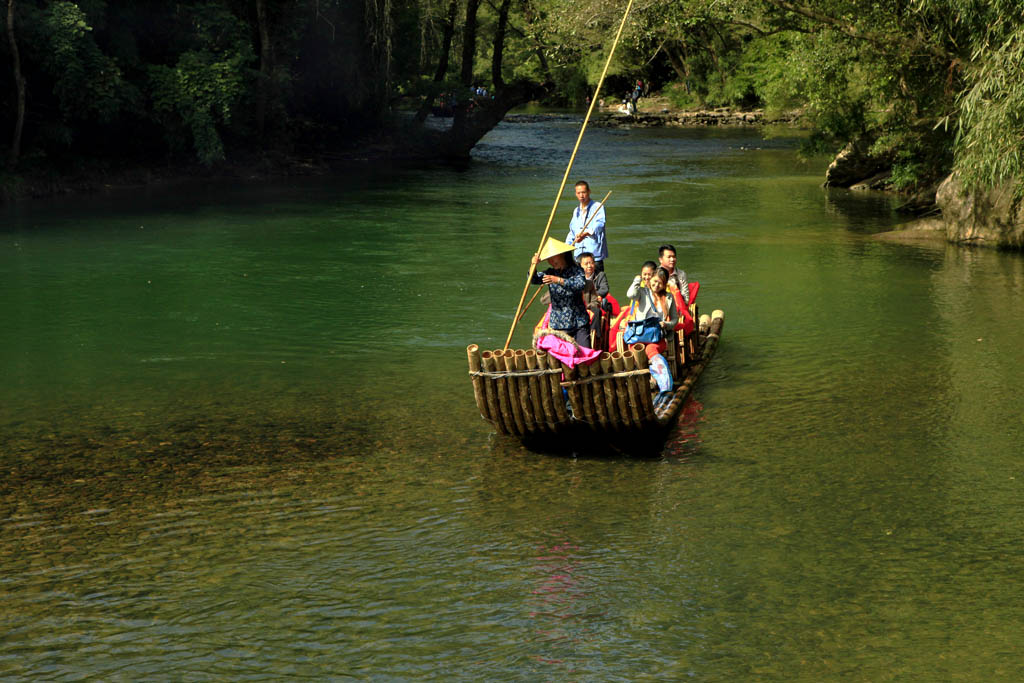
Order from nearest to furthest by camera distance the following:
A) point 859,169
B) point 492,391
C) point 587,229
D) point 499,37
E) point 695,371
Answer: point 492,391 < point 695,371 < point 587,229 < point 859,169 < point 499,37

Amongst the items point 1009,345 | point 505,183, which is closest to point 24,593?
point 1009,345

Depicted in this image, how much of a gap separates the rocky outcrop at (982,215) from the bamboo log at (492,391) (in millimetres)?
14920

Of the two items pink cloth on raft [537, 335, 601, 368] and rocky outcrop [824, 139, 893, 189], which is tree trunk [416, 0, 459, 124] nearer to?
rocky outcrop [824, 139, 893, 189]

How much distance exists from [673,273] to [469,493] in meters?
4.55

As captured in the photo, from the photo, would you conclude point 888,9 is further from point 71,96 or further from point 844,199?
point 71,96

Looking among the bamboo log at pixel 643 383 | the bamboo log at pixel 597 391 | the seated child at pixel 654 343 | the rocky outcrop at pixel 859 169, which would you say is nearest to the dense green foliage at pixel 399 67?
the rocky outcrop at pixel 859 169

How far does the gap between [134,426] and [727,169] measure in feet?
107

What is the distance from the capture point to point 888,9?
79.0 feet

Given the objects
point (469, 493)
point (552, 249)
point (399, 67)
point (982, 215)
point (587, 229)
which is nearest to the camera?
point (469, 493)

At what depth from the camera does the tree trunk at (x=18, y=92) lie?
97.3 ft

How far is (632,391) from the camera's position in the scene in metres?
10.3

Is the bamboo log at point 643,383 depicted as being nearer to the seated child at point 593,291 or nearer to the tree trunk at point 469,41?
the seated child at point 593,291

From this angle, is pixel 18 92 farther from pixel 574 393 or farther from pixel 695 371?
pixel 574 393

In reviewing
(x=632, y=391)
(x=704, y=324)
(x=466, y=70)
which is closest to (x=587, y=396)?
(x=632, y=391)
